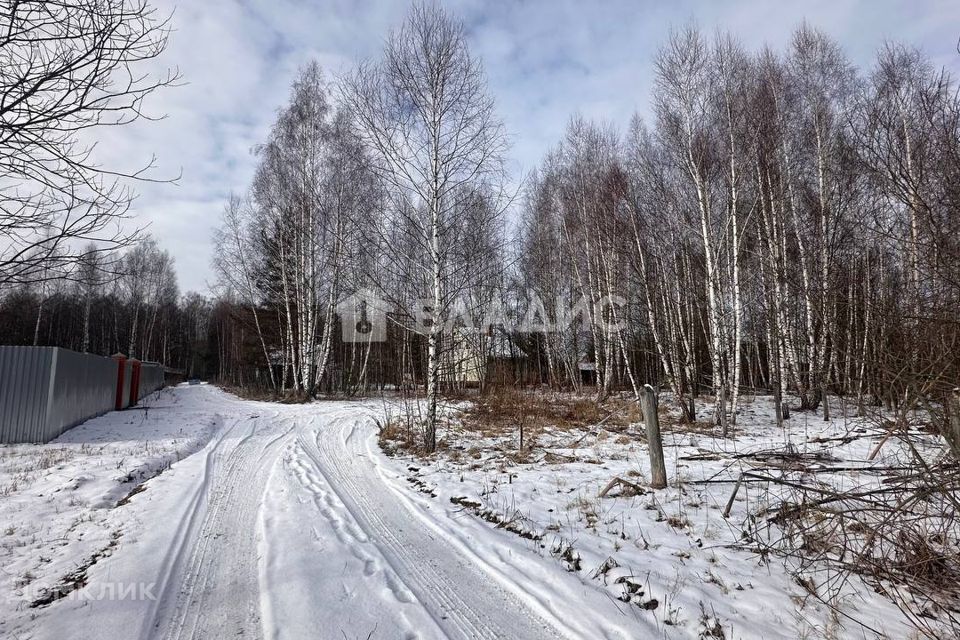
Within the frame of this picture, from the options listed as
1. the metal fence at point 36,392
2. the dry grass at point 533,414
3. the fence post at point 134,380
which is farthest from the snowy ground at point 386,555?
the fence post at point 134,380

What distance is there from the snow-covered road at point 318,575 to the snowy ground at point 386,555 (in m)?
0.02

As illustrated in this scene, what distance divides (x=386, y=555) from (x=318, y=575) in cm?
58

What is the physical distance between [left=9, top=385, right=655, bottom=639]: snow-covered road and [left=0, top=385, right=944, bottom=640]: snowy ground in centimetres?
2

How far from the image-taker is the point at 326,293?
17906 mm

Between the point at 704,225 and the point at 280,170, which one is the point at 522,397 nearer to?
Answer: the point at 704,225

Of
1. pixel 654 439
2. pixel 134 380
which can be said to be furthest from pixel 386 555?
pixel 134 380

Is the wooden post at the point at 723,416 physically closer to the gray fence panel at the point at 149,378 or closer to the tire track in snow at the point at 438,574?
the tire track in snow at the point at 438,574

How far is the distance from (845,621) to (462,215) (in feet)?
22.6

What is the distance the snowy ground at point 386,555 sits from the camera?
249 cm

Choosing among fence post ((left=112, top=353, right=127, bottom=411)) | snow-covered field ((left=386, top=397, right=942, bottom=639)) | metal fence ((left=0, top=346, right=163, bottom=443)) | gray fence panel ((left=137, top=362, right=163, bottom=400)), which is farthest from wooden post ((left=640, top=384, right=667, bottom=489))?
gray fence panel ((left=137, top=362, right=163, bottom=400))

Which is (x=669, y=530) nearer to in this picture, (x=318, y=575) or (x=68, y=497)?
(x=318, y=575)

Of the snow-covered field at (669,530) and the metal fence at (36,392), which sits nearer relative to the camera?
the snow-covered field at (669,530)

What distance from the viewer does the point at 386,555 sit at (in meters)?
3.44

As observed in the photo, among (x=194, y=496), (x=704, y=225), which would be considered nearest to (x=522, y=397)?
(x=704, y=225)
